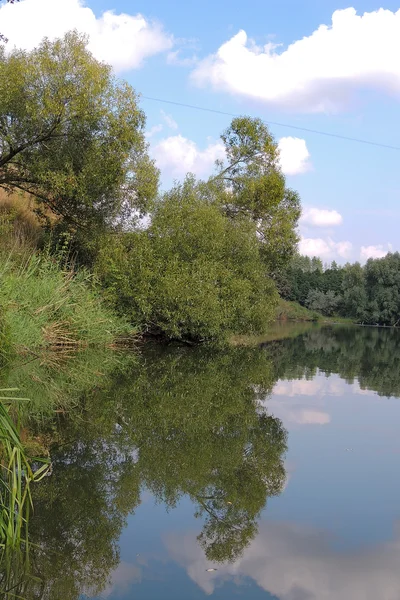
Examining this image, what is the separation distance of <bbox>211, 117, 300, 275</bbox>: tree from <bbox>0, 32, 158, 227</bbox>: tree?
32.3 feet

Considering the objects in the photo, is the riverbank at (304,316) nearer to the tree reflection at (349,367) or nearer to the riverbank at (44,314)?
the tree reflection at (349,367)

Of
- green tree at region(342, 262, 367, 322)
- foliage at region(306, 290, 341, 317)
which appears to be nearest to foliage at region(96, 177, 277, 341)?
green tree at region(342, 262, 367, 322)

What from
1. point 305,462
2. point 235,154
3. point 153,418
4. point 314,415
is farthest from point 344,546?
point 235,154

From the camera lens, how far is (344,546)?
453cm

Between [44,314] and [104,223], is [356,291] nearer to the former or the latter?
[104,223]

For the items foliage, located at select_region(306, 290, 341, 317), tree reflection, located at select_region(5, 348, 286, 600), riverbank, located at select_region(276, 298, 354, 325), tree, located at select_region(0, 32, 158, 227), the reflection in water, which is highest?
tree, located at select_region(0, 32, 158, 227)

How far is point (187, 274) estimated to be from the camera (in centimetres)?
2038

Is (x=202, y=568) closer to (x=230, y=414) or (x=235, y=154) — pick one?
(x=230, y=414)

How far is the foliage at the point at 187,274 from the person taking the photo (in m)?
20.1

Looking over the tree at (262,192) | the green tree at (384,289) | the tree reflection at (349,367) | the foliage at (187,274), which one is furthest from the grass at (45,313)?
the green tree at (384,289)

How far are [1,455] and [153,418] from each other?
3412 mm

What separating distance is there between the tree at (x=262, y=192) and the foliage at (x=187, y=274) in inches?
221

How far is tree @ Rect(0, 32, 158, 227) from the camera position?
1819 cm

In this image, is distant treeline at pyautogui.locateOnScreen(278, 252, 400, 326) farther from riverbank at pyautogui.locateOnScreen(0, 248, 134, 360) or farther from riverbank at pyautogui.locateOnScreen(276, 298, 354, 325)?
riverbank at pyautogui.locateOnScreen(0, 248, 134, 360)
